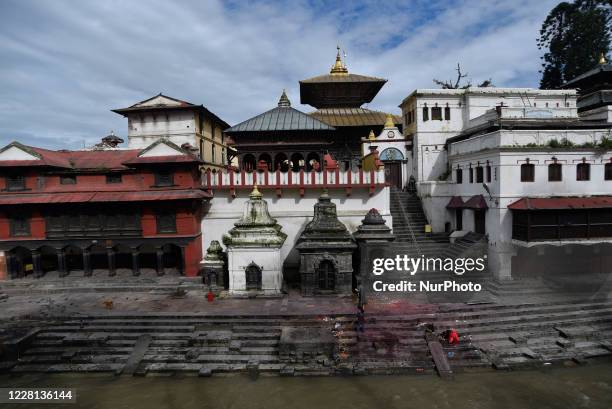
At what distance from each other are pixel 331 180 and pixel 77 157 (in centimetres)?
1706

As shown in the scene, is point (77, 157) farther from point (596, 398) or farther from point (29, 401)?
point (596, 398)

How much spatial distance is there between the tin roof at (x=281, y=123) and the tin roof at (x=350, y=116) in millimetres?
4396

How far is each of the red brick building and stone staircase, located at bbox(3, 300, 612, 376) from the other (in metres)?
6.41

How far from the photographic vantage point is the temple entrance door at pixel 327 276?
19234 mm

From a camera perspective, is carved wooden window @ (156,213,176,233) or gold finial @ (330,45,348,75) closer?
carved wooden window @ (156,213,176,233)

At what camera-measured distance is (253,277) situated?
768 inches

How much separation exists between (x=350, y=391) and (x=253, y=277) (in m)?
8.67

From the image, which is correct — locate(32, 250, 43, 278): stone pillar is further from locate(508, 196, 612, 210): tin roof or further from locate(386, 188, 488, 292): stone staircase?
locate(508, 196, 612, 210): tin roof

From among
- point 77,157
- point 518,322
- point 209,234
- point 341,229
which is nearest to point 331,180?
point 341,229

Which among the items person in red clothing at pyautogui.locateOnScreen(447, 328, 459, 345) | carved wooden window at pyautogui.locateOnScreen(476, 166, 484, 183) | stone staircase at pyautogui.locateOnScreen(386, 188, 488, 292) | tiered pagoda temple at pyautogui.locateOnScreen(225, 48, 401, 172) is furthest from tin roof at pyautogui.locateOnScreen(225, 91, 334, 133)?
person in red clothing at pyautogui.locateOnScreen(447, 328, 459, 345)

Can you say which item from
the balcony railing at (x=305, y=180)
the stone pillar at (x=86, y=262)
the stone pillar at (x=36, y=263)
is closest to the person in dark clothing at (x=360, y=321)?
the balcony railing at (x=305, y=180)

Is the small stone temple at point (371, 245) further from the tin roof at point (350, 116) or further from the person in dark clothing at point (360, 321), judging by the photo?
the tin roof at point (350, 116)

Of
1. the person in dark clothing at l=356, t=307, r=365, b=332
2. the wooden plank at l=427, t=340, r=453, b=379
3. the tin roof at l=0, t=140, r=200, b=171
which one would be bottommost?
the wooden plank at l=427, t=340, r=453, b=379

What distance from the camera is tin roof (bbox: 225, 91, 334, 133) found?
2373cm
